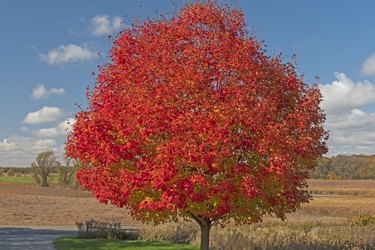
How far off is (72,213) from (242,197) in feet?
160

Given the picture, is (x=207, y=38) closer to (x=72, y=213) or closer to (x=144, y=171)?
(x=144, y=171)

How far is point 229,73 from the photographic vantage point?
641 inches

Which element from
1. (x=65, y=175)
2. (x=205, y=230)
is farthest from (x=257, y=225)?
(x=65, y=175)

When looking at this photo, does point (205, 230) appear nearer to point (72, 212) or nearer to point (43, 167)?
point (72, 212)

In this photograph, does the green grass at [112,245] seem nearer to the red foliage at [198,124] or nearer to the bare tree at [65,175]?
the red foliage at [198,124]

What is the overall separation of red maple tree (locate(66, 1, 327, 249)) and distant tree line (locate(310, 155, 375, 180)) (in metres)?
156

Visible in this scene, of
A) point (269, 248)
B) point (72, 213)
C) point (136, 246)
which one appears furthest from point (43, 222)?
point (269, 248)

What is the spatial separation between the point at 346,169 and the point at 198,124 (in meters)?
173

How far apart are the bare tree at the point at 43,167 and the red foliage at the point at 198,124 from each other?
3979 inches

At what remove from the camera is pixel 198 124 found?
14.2 metres

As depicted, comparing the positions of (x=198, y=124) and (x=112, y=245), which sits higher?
(x=198, y=124)

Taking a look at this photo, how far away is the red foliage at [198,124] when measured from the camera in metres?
14.3

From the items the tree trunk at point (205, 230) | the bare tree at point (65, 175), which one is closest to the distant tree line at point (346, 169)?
the bare tree at point (65, 175)

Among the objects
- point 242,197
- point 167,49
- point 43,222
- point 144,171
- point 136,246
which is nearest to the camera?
point 144,171
